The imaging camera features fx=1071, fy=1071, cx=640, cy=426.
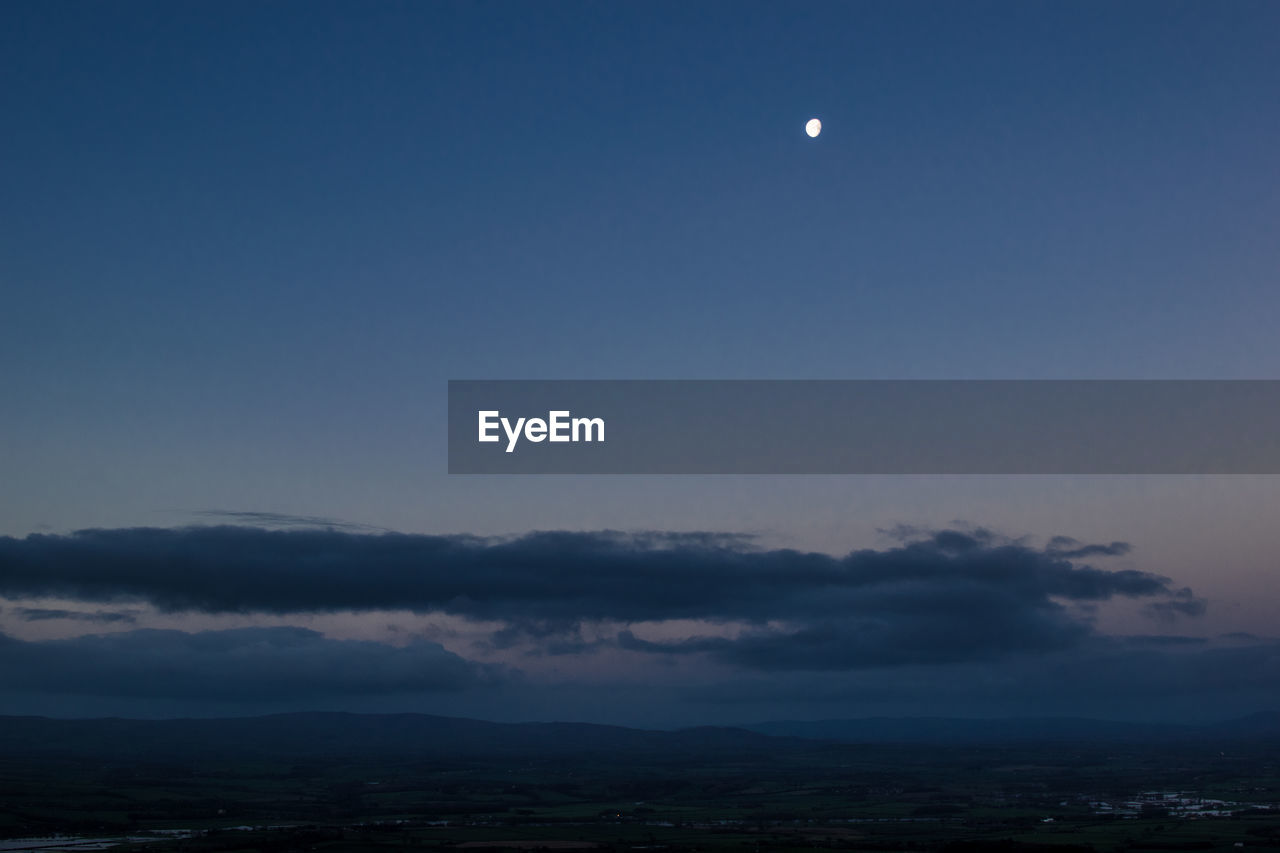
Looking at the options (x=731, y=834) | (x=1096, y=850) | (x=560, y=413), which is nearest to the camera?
(x=560, y=413)

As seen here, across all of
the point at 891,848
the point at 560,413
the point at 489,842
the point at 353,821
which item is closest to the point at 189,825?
the point at 353,821

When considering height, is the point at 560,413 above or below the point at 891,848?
above

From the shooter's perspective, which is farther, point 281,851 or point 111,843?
point 111,843

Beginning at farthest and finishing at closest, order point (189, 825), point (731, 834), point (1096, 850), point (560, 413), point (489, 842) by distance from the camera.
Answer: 1. point (189, 825)
2. point (731, 834)
3. point (489, 842)
4. point (1096, 850)
5. point (560, 413)

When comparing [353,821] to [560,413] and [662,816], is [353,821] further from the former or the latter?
[560,413]

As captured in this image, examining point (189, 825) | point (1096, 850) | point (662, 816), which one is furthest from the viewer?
point (662, 816)

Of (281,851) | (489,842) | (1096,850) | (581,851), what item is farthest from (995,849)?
(281,851)

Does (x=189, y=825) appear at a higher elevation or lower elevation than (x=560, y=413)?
lower

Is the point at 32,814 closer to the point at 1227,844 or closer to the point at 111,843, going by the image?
the point at 111,843

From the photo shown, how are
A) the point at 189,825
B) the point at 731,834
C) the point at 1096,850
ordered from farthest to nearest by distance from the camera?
the point at 189,825 < the point at 731,834 < the point at 1096,850
